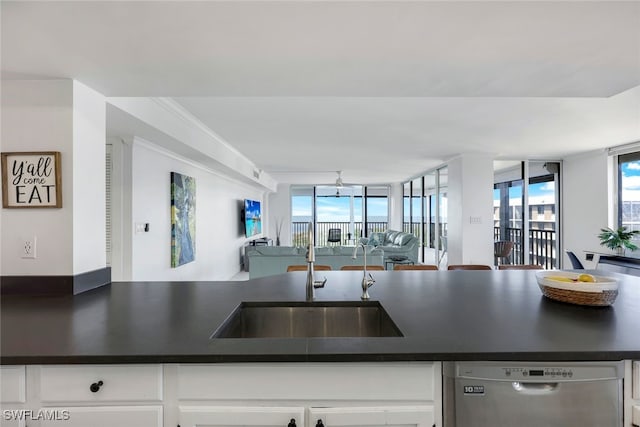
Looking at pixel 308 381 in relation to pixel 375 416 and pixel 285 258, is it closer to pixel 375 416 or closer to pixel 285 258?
pixel 375 416

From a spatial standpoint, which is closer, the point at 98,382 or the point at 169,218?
the point at 98,382

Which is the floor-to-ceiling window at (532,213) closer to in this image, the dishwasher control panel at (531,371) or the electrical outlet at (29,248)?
the dishwasher control panel at (531,371)

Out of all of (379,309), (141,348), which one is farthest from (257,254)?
(141,348)

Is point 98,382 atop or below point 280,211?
below

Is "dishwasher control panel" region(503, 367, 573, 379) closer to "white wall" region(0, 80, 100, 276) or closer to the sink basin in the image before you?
the sink basin

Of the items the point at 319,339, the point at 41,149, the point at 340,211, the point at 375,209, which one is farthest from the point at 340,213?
the point at 319,339

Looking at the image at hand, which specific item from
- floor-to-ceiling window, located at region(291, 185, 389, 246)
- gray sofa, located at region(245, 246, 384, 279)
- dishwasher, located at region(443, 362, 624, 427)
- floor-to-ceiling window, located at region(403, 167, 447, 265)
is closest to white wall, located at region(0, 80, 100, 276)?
dishwasher, located at region(443, 362, 624, 427)

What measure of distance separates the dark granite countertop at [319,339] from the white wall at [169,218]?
67.6 inches

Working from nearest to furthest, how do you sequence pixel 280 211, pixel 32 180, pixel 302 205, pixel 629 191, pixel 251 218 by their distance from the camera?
pixel 32 180, pixel 629 191, pixel 251 218, pixel 280 211, pixel 302 205

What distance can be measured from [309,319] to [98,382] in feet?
2.93

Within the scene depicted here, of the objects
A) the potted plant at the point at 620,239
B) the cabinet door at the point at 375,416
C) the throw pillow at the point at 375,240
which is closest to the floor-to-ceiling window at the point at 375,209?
the throw pillow at the point at 375,240

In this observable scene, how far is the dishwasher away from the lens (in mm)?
1001

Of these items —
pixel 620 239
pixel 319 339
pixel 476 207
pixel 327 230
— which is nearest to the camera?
pixel 319 339

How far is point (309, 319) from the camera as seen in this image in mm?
1600
